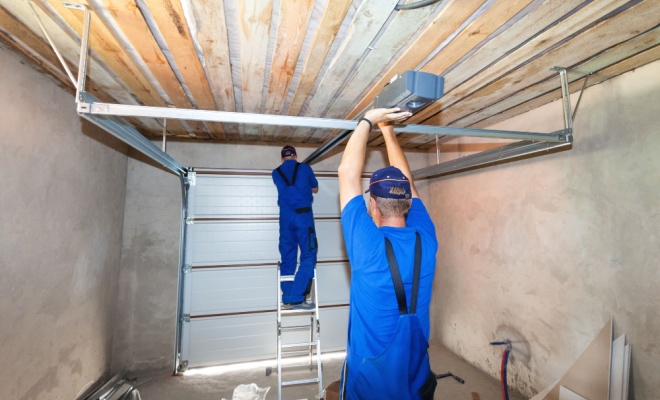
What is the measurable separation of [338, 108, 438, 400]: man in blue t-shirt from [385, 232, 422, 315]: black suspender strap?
1 centimetres

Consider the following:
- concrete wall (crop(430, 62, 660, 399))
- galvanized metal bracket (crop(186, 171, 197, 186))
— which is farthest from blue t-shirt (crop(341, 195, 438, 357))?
galvanized metal bracket (crop(186, 171, 197, 186))

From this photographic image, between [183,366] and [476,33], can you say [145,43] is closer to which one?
[476,33]

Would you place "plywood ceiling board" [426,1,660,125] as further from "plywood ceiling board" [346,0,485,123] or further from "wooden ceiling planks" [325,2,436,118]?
"wooden ceiling planks" [325,2,436,118]

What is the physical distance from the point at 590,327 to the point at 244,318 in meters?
4.18

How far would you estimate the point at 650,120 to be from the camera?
7.73ft

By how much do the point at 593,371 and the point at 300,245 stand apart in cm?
313

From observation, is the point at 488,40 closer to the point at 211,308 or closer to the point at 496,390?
the point at 496,390

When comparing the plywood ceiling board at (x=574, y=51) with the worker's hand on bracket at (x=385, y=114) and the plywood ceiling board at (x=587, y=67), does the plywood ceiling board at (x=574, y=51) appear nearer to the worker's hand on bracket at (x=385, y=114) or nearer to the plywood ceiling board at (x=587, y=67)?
the plywood ceiling board at (x=587, y=67)

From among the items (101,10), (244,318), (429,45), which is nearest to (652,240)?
(429,45)

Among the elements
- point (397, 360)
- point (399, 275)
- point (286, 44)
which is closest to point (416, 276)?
point (399, 275)

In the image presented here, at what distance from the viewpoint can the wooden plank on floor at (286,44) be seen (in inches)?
66.4

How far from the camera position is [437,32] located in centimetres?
191

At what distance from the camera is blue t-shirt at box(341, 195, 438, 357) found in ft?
4.75

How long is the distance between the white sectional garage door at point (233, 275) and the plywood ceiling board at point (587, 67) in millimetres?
3197
